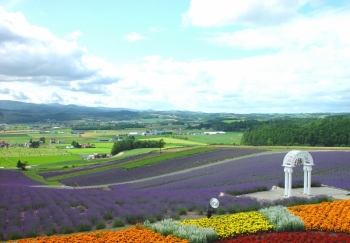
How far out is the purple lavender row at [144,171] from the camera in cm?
3928

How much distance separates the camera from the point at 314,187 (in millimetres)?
24109

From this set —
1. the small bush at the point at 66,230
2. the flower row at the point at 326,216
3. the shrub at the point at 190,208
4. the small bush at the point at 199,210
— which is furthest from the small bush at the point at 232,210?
the small bush at the point at 66,230

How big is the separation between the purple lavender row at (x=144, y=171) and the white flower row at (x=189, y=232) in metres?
27.6

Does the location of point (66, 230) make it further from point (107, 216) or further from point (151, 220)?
point (151, 220)

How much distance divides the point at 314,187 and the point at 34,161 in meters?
62.5

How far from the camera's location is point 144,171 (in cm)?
4341

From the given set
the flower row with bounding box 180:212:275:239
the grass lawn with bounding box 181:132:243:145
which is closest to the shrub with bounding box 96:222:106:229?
the flower row with bounding box 180:212:275:239

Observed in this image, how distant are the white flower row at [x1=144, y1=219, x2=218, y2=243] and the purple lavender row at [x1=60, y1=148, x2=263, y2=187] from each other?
27577 millimetres

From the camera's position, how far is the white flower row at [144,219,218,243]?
10.1 m

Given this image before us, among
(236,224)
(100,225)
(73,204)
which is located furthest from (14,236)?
(236,224)

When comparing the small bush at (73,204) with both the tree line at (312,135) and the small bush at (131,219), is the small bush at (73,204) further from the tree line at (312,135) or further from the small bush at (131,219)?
the tree line at (312,135)

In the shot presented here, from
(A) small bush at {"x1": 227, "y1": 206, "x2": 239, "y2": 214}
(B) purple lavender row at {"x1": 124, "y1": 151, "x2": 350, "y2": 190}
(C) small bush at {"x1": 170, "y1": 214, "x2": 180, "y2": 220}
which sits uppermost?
(C) small bush at {"x1": 170, "y1": 214, "x2": 180, "y2": 220}

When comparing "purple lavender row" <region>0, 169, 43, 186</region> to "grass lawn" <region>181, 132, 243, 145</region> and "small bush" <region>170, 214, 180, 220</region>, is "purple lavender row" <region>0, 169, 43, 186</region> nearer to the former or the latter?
"small bush" <region>170, 214, 180, 220</region>

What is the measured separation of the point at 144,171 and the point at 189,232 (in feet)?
110
